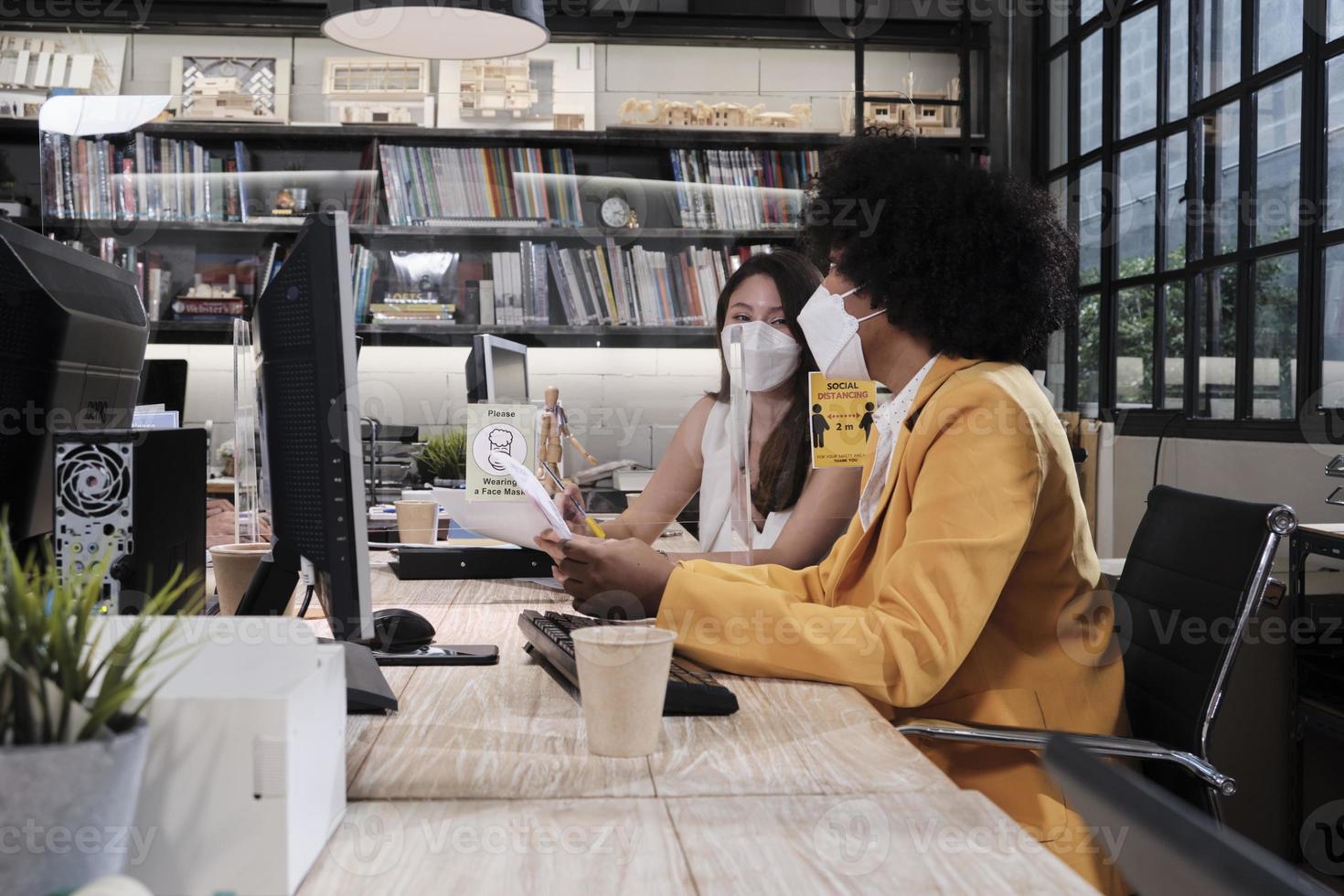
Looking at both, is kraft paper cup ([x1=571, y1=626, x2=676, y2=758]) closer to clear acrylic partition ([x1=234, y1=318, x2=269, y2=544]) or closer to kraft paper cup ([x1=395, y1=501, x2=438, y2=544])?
clear acrylic partition ([x1=234, y1=318, x2=269, y2=544])

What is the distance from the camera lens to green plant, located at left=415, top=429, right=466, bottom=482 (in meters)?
2.53

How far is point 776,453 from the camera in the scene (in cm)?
202

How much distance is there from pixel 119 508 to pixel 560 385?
309 centimetres

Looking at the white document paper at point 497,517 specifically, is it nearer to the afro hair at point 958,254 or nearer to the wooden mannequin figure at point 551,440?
the wooden mannequin figure at point 551,440

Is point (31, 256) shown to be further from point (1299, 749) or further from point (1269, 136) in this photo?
point (1269, 136)

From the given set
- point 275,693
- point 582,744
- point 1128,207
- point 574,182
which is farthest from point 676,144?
point 275,693

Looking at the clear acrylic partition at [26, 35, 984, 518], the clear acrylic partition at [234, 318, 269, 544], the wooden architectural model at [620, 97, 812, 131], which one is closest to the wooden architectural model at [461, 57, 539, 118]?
the clear acrylic partition at [26, 35, 984, 518]

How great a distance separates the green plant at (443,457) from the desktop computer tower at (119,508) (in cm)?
112

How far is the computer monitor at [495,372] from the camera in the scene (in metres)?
2.26

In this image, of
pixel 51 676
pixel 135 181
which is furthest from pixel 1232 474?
pixel 135 181

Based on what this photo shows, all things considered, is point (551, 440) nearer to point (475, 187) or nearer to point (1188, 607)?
point (1188, 607)

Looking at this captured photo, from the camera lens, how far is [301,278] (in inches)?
39.6

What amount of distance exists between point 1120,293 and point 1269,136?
1.01 metres

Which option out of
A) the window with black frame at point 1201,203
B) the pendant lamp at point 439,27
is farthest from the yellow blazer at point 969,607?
the window with black frame at point 1201,203
